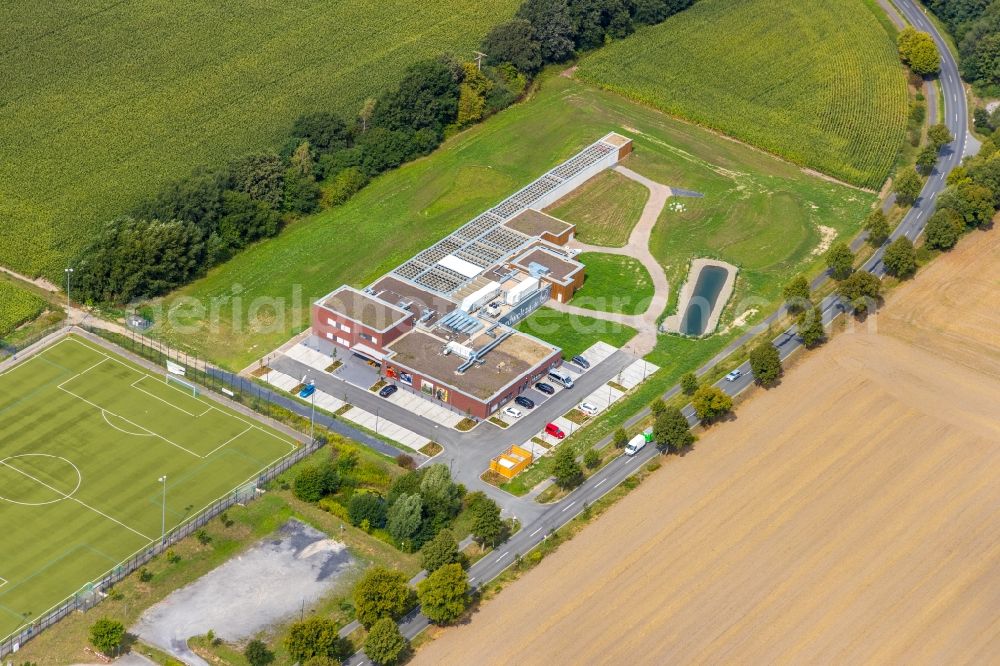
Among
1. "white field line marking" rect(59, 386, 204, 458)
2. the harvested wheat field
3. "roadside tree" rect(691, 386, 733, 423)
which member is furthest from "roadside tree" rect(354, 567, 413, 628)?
"roadside tree" rect(691, 386, 733, 423)

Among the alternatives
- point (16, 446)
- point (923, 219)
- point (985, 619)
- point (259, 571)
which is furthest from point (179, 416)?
point (923, 219)

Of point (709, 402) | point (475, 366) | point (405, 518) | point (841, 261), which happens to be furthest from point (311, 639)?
point (841, 261)

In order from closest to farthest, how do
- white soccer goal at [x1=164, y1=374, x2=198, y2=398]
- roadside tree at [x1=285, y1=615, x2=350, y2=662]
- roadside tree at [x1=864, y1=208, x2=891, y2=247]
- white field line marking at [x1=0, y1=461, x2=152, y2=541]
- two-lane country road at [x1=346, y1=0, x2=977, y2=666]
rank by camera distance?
roadside tree at [x1=285, y1=615, x2=350, y2=662], two-lane country road at [x1=346, y1=0, x2=977, y2=666], white field line marking at [x1=0, y1=461, x2=152, y2=541], white soccer goal at [x1=164, y1=374, x2=198, y2=398], roadside tree at [x1=864, y1=208, x2=891, y2=247]

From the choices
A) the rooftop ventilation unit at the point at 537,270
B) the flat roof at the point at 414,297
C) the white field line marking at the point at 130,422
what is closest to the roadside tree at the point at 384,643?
the white field line marking at the point at 130,422

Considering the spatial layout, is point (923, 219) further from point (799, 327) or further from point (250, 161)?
point (250, 161)

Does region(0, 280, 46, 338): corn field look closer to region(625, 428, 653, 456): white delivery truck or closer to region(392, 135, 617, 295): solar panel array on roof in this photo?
region(392, 135, 617, 295): solar panel array on roof

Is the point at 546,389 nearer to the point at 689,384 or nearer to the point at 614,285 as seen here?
the point at 689,384

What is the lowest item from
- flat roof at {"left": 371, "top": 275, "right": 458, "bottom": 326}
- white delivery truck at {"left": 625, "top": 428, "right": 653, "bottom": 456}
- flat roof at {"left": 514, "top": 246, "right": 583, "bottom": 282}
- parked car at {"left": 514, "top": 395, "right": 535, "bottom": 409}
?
white delivery truck at {"left": 625, "top": 428, "right": 653, "bottom": 456}
